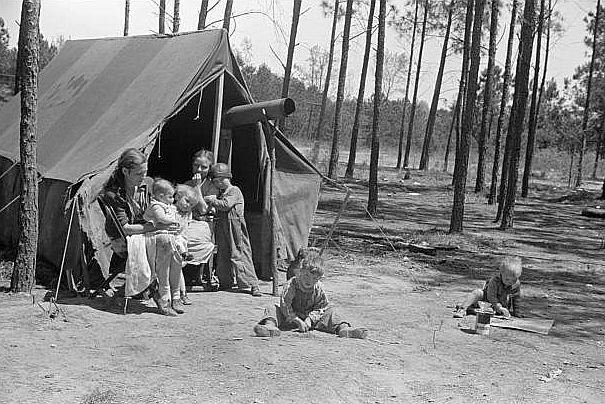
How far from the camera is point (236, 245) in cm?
825

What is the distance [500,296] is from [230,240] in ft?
9.00

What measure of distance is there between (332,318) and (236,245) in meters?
2.03

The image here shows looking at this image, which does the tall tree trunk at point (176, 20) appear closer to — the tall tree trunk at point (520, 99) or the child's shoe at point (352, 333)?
the tall tree trunk at point (520, 99)

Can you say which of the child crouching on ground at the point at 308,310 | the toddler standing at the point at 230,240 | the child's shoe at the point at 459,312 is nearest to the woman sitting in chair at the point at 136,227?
the toddler standing at the point at 230,240

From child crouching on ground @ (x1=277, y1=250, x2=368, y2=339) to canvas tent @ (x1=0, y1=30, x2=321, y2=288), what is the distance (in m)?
1.88

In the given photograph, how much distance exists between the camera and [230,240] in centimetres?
822

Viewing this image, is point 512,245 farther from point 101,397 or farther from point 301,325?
point 101,397

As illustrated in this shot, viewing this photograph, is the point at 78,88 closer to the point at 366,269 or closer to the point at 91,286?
the point at 91,286

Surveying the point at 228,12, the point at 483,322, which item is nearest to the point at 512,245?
the point at 483,322

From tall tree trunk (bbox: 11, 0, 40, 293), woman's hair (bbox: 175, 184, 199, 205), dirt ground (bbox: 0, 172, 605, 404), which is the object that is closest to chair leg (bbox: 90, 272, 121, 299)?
dirt ground (bbox: 0, 172, 605, 404)

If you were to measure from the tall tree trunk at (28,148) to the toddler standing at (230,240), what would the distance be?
1846 mm

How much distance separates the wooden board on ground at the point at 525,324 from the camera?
7.09 metres

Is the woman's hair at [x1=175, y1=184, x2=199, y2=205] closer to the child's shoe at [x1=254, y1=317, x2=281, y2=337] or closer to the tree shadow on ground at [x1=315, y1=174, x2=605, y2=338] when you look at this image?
the child's shoe at [x1=254, y1=317, x2=281, y2=337]

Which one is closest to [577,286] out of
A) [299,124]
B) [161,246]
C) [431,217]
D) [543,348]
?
[543,348]
